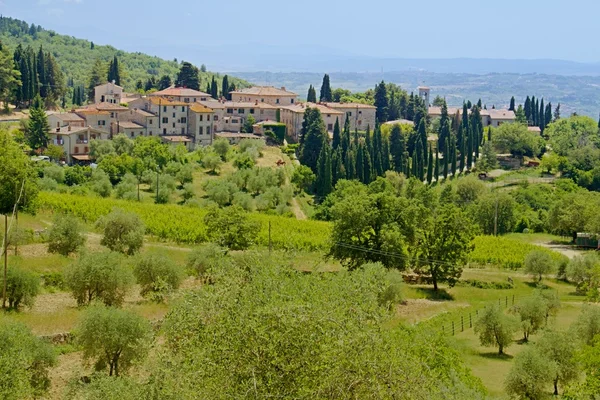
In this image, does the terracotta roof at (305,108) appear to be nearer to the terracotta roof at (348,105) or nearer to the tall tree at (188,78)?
the terracotta roof at (348,105)

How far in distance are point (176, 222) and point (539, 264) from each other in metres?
20.6

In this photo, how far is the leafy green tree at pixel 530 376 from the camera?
23.7 m

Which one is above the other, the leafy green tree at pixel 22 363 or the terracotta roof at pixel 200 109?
the terracotta roof at pixel 200 109

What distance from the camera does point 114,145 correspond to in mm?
67000


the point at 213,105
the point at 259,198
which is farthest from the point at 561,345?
the point at 213,105

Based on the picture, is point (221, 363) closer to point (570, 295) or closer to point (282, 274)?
point (282, 274)

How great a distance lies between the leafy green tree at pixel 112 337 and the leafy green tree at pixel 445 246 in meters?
20.9

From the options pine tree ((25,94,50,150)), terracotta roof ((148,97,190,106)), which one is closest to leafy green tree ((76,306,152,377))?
pine tree ((25,94,50,150))

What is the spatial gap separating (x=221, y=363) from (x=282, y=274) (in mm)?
3490

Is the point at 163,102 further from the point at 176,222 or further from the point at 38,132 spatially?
the point at 176,222

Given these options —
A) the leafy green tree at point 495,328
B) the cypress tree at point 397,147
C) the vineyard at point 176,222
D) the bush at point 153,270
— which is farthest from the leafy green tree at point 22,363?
the cypress tree at point 397,147

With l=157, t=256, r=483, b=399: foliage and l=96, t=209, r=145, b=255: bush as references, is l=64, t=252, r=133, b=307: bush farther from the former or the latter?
l=157, t=256, r=483, b=399: foliage

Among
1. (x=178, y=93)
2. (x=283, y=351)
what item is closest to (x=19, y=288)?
(x=283, y=351)

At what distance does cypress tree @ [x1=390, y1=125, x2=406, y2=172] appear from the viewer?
76.4 meters
